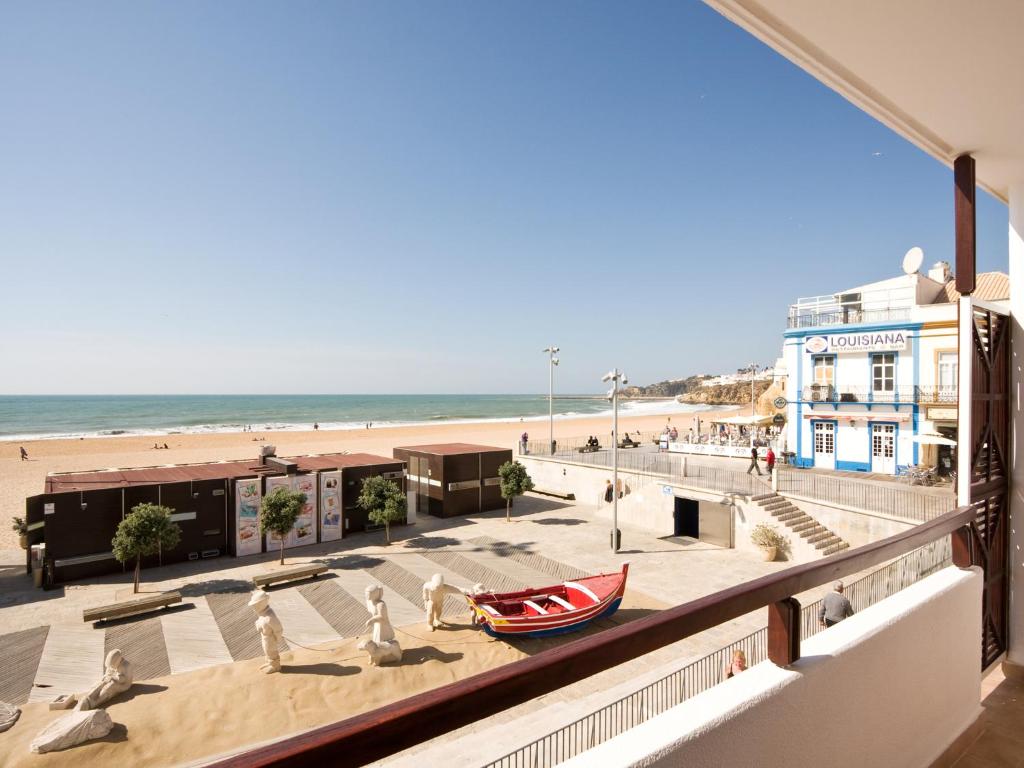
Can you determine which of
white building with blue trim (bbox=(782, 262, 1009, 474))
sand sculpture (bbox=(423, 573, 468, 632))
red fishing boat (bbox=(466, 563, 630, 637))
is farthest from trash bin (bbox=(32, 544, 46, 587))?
white building with blue trim (bbox=(782, 262, 1009, 474))

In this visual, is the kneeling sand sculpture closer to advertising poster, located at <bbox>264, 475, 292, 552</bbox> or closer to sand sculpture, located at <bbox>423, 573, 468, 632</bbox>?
sand sculpture, located at <bbox>423, 573, 468, 632</bbox>

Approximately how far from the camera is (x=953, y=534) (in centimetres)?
418

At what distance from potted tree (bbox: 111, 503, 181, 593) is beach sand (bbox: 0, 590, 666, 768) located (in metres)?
6.15

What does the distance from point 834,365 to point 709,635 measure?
16859 millimetres

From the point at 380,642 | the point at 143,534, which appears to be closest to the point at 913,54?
the point at 380,642

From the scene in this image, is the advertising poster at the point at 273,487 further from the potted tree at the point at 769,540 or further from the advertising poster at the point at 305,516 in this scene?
the potted tree at the point at 769,540

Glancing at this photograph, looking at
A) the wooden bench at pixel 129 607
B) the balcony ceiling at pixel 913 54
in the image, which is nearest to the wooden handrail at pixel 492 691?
the balcony ceiling at pixel 913 54

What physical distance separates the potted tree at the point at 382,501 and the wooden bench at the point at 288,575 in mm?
3436

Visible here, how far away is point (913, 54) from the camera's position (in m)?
3.04

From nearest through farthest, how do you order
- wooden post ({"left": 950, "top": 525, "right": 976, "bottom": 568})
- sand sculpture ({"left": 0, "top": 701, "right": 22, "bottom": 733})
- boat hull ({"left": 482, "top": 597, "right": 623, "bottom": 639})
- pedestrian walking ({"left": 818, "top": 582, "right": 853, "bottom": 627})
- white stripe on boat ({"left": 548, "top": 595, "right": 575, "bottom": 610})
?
1. wooden post ({"left": 950, "top": 525, "right": 976, "bottom": 568})
2. pedestrian walking ({"left": 818, "top": 582, "right": 853, "bottom": 627})
3. sand sculpture ({"left": 0, "top": 701, "right": 22, "bottom": 733})
4. boat hull ({"left": 482, "top": 597, "right": 623, "bottom": 639})
5. white stripe on boat ({"left": 548, "top": 595, "right": 575, "bottom": 610})

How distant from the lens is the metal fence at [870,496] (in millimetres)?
17312

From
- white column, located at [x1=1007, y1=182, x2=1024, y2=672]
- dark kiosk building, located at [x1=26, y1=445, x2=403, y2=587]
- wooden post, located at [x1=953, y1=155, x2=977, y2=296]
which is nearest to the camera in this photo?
wooden post, located at [x1=953, y1=155, x2=977, y2=296]

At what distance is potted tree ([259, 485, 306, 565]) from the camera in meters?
19.0

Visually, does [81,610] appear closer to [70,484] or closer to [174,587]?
[174,587]
